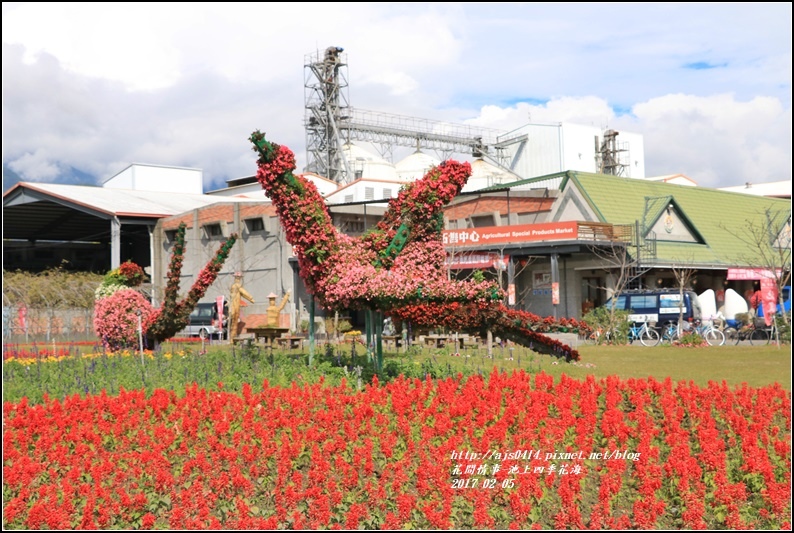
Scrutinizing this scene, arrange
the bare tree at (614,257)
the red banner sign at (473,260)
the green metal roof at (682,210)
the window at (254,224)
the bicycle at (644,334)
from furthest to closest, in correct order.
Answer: the window at (254,224) < the green metal roof at (682,210) < the red banner sign at (473,260) < the bare tree at (614,257) < the bicycle at (644,334)

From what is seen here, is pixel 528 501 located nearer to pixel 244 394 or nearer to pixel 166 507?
pixel 166 507

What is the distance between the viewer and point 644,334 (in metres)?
26.5

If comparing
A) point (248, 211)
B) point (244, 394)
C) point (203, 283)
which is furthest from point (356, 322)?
point (244, 394)

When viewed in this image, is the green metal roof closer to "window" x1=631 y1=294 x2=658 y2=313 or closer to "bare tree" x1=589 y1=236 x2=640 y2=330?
"bare tree" x1=589 y1=236 x2=640 y2=330

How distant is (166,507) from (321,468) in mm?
1413

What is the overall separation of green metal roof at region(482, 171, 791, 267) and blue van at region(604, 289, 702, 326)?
25.6 ft

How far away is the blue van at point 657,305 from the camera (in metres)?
27.2

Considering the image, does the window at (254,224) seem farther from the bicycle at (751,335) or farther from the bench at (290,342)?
the bicycle at (751,335)

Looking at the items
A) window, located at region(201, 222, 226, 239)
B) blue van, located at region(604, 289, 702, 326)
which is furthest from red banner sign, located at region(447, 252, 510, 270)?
window, located at region(201, 222, 226, 239)

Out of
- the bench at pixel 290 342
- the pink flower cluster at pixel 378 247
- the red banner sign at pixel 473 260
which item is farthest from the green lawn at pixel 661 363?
the red banner sign at pixel 473 260

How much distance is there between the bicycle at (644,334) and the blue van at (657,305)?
68 centimetres

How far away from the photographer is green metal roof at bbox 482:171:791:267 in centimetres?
3750

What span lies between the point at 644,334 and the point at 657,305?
1.61 metres

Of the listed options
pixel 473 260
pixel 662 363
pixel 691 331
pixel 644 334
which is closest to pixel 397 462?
pixel 662 363
